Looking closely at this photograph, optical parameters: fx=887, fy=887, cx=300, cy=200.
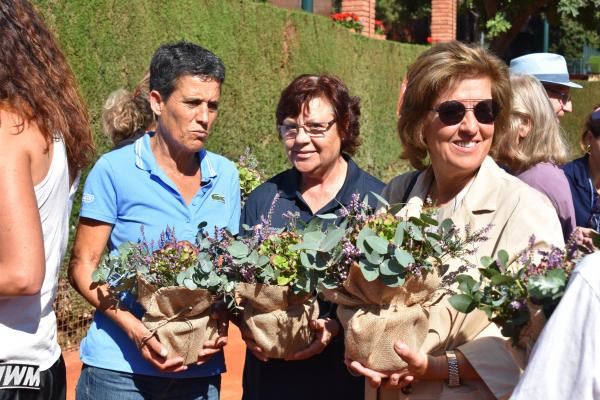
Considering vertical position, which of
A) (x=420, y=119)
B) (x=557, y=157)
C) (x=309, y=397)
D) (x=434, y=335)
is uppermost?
(x=420, y=119)

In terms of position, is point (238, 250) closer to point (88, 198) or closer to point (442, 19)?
point (88, 198)

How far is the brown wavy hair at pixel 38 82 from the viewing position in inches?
101

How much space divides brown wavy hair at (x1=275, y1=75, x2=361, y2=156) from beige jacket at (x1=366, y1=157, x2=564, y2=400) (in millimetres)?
873

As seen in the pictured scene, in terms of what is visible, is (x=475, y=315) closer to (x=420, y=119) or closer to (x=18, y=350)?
(x=420, y=119)

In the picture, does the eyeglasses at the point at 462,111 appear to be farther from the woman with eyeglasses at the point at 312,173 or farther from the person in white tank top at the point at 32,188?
the person in white tank top at the point at 32,188

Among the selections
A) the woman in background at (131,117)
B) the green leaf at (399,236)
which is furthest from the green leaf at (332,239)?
the woman in background at (131,117)

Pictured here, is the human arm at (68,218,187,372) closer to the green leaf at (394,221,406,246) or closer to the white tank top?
the white tank top

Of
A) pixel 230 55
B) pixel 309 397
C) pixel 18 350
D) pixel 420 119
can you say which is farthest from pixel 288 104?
pixel 230 55

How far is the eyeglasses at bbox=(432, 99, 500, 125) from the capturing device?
3.06m

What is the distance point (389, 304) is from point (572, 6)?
17.8m

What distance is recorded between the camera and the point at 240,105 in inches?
399

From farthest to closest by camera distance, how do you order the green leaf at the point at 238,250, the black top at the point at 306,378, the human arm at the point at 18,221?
1. the black top at the point at 306,378
2. the green leaf at the point at 238,250
3. the human arm at the point at 18,221

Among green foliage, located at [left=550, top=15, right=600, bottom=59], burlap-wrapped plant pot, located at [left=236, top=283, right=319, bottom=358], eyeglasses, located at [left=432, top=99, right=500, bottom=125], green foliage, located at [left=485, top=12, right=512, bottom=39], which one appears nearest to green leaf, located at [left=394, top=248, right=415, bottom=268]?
burlap-wrapped plant pot, located at [left=236, top=283, right=319, bottom=358]

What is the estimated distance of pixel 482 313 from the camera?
2812 millimetres
